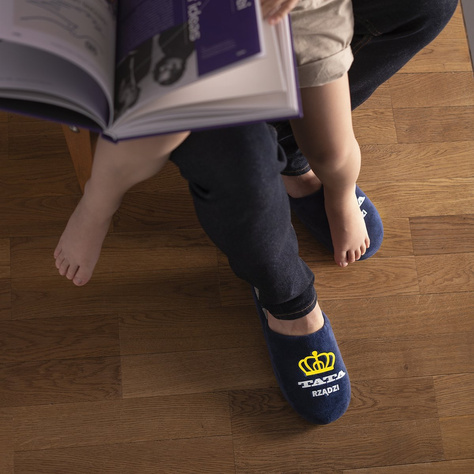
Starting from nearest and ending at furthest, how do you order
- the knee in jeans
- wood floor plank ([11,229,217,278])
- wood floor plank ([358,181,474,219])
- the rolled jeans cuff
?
the knee in jeans < the rolled jeans cuff < wood floor plank ([11,229,217,278]) < wood floor plank ([358,181,474,219])

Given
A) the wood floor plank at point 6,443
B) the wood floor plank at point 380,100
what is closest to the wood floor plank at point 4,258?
the wood floor plank at point 6,443

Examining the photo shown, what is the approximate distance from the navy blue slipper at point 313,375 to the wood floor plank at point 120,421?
0.38ft

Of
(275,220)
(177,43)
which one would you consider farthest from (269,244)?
(177,43)

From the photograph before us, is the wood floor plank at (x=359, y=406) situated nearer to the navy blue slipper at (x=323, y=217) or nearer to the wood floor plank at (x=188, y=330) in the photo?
the wood floor plank at (x=188, y=330)

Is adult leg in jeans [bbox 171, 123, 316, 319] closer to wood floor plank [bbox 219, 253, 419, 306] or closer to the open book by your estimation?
the open book

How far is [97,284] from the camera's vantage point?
3.30ft

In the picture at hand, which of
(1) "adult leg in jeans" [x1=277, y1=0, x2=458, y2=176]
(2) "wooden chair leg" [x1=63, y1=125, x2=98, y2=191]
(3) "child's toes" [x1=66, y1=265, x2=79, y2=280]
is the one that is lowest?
Result: (3) "child's toes" [x1=66, y1=265, x2=79, y2=280]

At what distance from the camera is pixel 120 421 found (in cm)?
94

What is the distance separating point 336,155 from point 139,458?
1.84ft

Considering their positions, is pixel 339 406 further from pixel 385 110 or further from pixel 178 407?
pixel 385 110

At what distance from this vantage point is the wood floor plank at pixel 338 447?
0.95 metres

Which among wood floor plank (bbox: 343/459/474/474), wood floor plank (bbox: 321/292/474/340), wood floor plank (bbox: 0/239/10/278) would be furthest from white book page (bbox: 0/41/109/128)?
wood floor plank (bbox: 343/459/474/474)

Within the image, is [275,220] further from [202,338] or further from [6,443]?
[6,443]

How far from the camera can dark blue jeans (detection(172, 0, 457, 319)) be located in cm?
64
